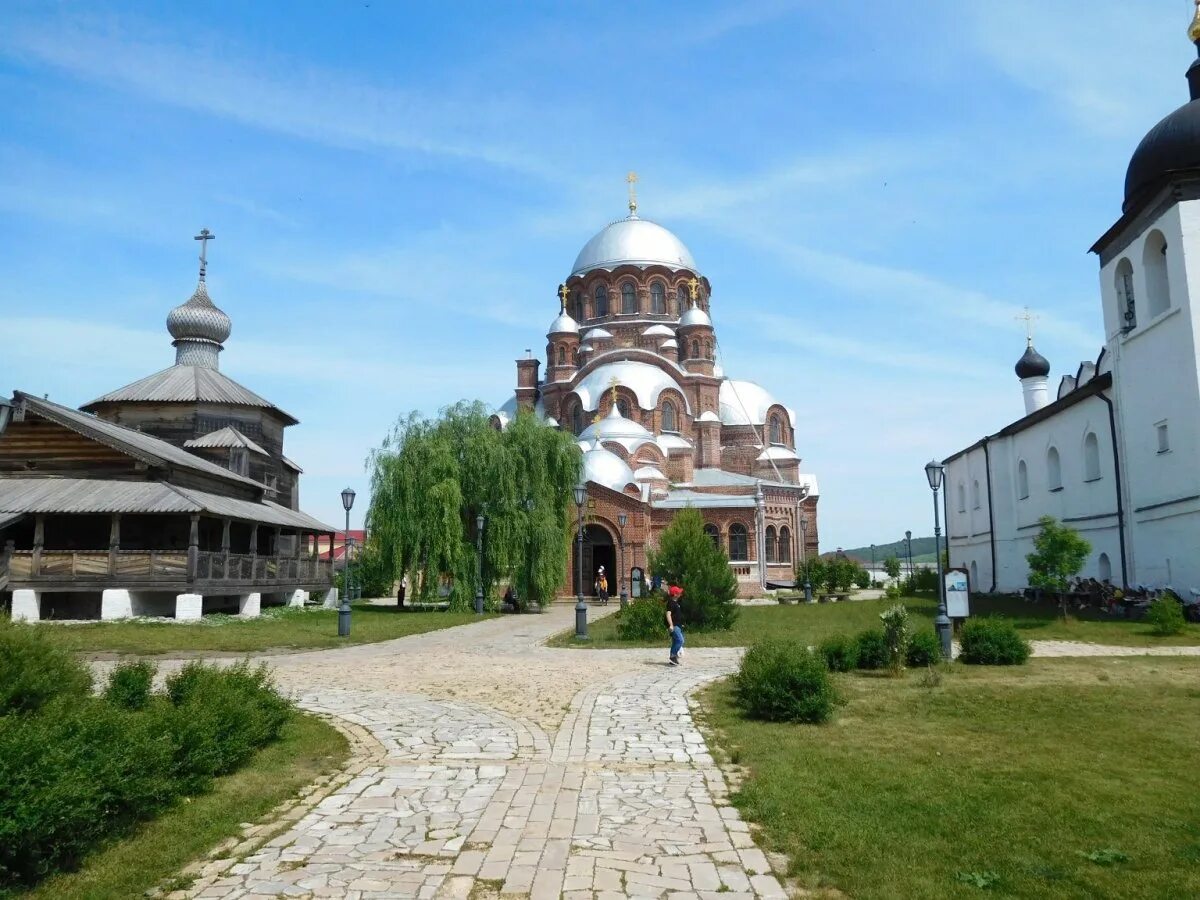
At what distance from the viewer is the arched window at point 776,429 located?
52.5 m

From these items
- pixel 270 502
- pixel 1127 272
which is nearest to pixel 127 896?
pixel 1127 272

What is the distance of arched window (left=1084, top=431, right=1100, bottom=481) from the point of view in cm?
2583

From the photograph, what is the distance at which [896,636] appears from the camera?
1276 centimetres

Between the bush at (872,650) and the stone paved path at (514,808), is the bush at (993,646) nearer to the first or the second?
the bush at (872,650)

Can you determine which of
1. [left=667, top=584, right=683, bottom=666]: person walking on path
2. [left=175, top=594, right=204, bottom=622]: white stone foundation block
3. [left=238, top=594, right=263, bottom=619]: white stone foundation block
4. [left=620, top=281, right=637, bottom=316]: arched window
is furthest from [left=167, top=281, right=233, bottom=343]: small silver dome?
[left=667, top=584, right=683, bottom=666]: person walking on path

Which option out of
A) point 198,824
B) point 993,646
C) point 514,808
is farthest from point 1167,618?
point 198,824

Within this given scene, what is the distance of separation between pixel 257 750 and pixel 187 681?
104 centimetres

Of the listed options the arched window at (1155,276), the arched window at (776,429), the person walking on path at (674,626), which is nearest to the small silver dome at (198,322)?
the person walking on path at (674,626)

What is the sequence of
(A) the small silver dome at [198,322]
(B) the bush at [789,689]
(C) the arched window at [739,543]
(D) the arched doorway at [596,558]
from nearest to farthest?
(B) the bush at [789,689], (A) the small silver dome at [198,322], (D) the arched doorway at [596,558], (C) the arched window at [739,543]

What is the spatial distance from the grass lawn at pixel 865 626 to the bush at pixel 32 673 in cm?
849

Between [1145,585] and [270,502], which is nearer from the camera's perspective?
[1145,585]

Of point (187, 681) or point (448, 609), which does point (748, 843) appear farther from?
point (448, 609)

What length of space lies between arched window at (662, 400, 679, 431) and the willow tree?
18.0 m

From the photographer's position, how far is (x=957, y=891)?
14.8 ft
